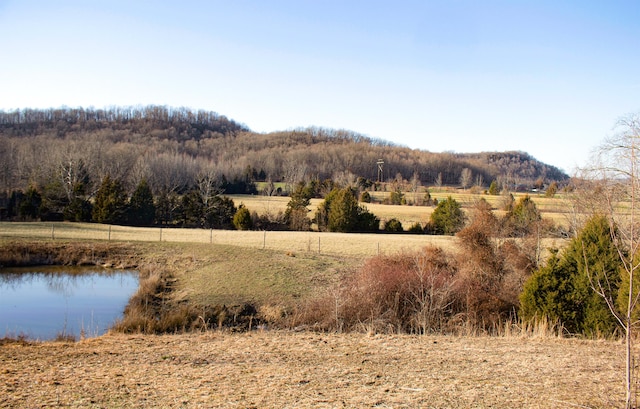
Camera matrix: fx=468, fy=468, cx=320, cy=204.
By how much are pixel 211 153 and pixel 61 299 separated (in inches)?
5230

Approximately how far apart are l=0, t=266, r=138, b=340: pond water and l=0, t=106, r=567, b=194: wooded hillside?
143 ft

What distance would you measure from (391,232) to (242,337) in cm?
3729

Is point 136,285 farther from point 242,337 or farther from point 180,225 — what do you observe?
point 180,225

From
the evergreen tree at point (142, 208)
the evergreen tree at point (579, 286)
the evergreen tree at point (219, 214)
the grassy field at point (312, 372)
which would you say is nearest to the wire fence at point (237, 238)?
the evergreen tree at point (142, 208)

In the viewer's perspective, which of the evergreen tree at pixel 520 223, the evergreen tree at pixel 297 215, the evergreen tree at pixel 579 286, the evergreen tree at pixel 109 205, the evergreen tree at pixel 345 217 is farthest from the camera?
the evergreen tree at pixel 297 215

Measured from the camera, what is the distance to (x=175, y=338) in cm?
1174

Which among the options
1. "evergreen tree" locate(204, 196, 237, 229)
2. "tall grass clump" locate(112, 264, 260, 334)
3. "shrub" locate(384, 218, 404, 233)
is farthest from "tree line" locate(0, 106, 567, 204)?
"tall grass clump" locate(112, 264, 260, 334)

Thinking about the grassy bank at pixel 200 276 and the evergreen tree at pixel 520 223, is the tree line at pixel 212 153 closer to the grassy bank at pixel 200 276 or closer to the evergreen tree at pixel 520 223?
the grassy bank at pixel 200 276

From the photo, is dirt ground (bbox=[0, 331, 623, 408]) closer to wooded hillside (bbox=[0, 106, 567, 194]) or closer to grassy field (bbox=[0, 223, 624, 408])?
grassy field (bbox=[0, 223, 624, 408])

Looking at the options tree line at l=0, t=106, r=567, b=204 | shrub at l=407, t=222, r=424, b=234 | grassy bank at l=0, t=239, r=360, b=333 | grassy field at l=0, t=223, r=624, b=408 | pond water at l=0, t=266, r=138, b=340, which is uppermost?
tree line at l=0, t=106, r=567, b=204

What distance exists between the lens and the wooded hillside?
84.1 metres

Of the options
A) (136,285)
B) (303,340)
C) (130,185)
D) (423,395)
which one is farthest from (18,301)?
(130,185)

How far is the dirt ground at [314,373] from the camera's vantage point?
6.68 metres

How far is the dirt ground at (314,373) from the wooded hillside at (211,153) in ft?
207
